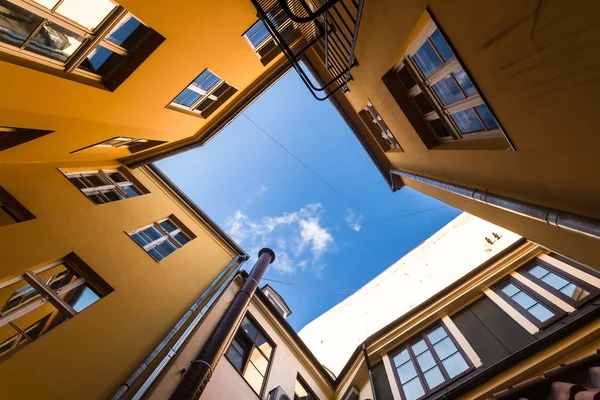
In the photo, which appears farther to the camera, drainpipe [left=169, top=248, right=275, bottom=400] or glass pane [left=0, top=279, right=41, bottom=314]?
drainpipe [left=169, top=248, right=275, bottom=400]

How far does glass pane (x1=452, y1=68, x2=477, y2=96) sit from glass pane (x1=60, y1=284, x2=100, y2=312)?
807 cm

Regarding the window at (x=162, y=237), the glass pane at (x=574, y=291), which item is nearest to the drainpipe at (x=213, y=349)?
the window at (x=162, y=237)

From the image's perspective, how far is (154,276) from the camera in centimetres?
813

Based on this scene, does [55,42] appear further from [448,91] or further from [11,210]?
[448,91]

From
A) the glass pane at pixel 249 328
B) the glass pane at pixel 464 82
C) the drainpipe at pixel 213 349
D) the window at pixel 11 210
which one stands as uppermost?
the window at pixel 11 210

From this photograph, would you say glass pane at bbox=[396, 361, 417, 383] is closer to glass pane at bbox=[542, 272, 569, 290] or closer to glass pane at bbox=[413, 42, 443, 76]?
glass pane at bbox=[542, 272, 569, 290]

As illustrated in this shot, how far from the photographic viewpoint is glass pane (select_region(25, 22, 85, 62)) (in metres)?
4.63

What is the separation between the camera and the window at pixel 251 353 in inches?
348

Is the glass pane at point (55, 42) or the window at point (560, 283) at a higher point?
the glass pane at point (55, 42)

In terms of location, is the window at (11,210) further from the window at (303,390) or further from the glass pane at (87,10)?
the window at (303,390)

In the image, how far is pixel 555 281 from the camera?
7930mm

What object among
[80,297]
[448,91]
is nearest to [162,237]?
[80,297]

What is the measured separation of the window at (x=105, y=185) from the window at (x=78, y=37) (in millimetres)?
3719

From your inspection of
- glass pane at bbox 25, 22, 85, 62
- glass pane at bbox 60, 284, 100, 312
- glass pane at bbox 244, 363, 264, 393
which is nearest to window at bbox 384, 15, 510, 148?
glass pane at bbox 25, 22, 85, 62
